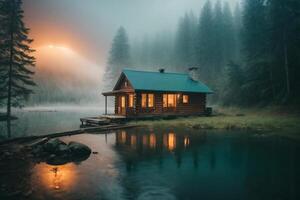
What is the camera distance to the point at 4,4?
31109mm

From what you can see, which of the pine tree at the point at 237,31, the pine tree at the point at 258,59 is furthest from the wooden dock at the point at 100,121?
the pine tree at the point at 237,31

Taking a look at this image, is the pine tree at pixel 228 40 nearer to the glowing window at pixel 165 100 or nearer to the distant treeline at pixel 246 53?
the distant treeline at pixel 246 53

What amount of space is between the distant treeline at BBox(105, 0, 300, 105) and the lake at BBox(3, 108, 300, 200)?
2121 cm

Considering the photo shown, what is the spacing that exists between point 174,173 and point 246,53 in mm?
41371

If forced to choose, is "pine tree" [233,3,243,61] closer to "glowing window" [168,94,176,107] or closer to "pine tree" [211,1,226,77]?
"pine tree" [211,1,226,77]

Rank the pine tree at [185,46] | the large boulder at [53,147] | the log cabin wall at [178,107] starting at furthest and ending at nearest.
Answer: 1. the pine tree at [185,46]
2. the log cabin wall at [178,107]
3. the large boulder at [53,147]

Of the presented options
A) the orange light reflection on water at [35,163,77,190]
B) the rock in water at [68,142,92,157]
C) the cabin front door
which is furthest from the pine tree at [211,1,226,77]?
the orange light reflection on water at [35,163,77,190]

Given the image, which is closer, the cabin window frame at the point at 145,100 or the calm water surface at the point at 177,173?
the calm water surface at the point at 177,173

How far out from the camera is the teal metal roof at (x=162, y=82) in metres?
30.4

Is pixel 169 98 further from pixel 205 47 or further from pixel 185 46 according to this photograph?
pixel 185 46

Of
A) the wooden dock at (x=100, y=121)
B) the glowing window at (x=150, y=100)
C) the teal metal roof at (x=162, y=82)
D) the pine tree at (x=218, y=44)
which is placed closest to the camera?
the wooden dock at (x=100, y=121)

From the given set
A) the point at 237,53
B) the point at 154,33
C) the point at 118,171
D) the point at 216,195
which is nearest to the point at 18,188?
the point at 118,171

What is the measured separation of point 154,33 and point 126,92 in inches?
3155

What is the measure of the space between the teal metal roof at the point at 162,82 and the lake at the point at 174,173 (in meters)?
16.8
